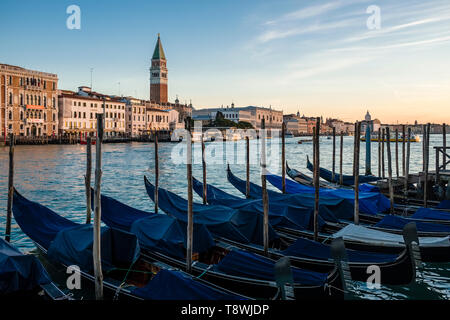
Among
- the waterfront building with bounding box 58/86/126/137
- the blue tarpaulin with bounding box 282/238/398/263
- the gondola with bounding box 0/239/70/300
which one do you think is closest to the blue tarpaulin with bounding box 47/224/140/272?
the gondola with bounding box 0/239/70/300

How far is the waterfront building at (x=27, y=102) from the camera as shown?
3159 centimetres

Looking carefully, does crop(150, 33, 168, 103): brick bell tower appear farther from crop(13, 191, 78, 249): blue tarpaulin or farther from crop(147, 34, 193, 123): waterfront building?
crop(13, 191, 78, 249): blue tarpaulin

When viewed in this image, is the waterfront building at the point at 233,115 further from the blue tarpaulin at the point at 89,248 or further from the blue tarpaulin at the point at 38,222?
the blue tarpaulin at the point at 89,248

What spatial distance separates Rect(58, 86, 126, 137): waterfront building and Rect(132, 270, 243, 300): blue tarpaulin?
33092mm

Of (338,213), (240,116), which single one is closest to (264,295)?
(338,213)

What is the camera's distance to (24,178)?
14836 millimetres

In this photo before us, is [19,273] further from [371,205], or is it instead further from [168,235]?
[371,205]

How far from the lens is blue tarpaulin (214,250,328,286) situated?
11.4 feet

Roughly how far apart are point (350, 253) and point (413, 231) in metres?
0.67

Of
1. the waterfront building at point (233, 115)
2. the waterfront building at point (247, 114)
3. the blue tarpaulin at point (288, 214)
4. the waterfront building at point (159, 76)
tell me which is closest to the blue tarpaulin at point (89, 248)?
the blue tarpaulin at point (288, 214)

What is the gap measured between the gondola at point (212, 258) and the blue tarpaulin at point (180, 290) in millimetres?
463

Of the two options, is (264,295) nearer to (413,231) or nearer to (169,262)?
(169,262)

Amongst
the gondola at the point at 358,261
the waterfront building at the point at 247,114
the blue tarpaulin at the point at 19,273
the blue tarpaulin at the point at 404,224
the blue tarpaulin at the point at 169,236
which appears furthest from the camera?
the waterfront building at the point at 247,114

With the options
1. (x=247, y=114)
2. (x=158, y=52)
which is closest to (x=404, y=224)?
(x=158, y=52)
